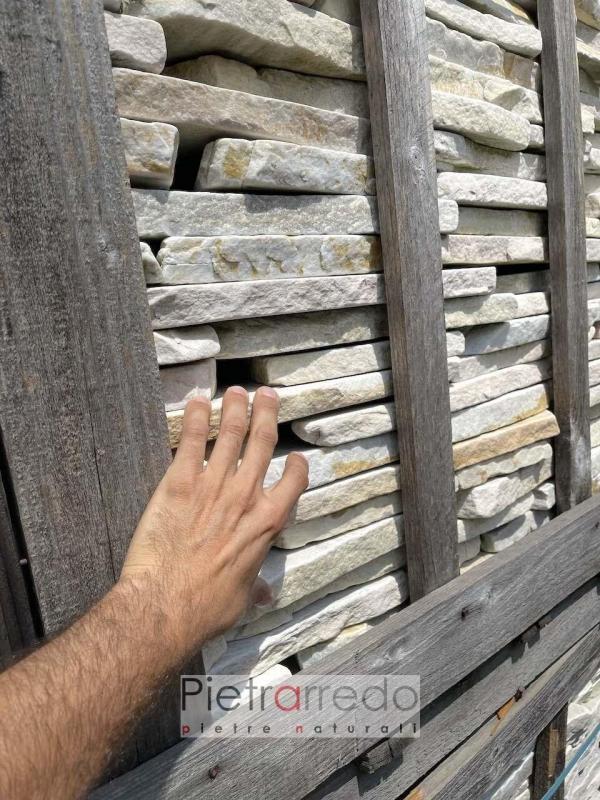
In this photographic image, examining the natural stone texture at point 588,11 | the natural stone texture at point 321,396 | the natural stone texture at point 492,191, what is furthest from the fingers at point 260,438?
the natural stone texture at point 588,11

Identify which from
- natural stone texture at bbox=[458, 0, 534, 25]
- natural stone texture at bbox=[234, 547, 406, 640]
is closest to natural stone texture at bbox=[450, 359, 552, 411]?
natural stone texture at bbox=[234, 547, 406, 640]

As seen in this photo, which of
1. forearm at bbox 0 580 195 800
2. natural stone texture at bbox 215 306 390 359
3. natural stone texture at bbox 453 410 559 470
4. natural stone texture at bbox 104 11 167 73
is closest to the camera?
forearm at bbox 0 580 195 800

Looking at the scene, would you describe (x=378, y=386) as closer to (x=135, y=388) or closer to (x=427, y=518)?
(x=427, y=518)

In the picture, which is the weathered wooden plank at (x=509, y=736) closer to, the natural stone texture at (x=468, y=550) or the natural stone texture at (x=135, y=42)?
the natural stone texture at (x=468, y=550)

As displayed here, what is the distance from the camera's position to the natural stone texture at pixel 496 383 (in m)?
1.89

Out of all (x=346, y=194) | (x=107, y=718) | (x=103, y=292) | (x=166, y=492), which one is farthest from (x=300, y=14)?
(x=107, y=718)

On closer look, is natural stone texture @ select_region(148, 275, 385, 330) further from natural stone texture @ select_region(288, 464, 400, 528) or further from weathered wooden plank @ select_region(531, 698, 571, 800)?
weathered wooden plank @ select_region(531, 698, 571, 800)

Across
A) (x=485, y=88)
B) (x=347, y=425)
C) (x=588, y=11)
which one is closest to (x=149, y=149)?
(x=347, y=425)

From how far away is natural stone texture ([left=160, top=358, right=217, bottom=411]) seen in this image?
1300 mm

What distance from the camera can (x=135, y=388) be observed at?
117 cm

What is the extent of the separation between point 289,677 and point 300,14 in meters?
1.57

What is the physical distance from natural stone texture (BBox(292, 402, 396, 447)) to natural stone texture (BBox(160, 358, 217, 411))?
0.29 meters

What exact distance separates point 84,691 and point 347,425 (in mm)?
875

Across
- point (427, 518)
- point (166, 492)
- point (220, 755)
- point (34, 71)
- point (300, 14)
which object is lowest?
point (220, 755)
